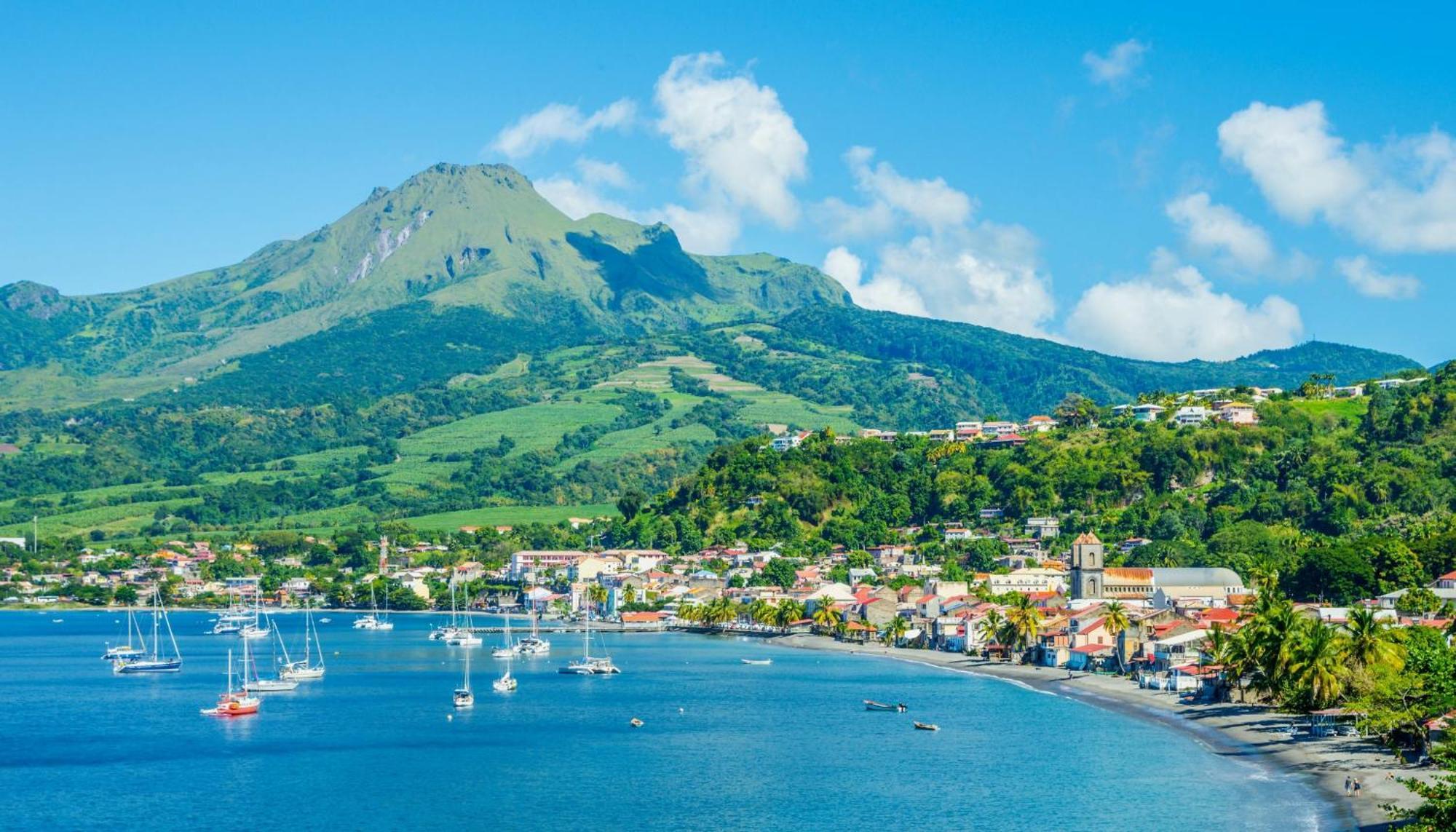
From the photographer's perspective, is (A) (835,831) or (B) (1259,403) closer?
(A) (835,831)

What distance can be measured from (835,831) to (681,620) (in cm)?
12031

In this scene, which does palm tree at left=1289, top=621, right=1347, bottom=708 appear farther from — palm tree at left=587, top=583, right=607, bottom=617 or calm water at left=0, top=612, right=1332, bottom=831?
palm tree at left=587, top=583, right=607, bottom=617

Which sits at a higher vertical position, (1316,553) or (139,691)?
(1316,553)

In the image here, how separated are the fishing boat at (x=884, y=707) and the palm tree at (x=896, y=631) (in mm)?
48570

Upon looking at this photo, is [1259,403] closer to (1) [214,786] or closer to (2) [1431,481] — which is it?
(2) [1431,481]

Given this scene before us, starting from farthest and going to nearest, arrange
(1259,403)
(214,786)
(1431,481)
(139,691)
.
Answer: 1. (1259,403)
2. (1431,481)
3. (139,691)
4. (214,786)

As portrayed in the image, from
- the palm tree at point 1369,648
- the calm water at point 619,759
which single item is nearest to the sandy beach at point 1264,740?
the calm water at point 619,759

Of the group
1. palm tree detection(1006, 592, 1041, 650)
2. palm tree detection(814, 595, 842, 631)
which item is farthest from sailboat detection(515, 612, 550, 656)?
palm tree detection(1006, 592, 1041, 650)

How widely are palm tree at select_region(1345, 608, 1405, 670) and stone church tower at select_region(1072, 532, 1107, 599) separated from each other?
63.4 meters

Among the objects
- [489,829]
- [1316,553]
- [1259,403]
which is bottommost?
[489,829]

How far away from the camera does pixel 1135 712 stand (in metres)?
84.4

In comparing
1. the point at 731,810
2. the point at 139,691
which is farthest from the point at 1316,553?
the point at 139,691

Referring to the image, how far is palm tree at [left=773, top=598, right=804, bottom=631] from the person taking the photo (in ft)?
518

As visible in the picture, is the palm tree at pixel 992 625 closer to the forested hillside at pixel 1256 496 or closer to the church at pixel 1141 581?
the church at pixel 1141 581
